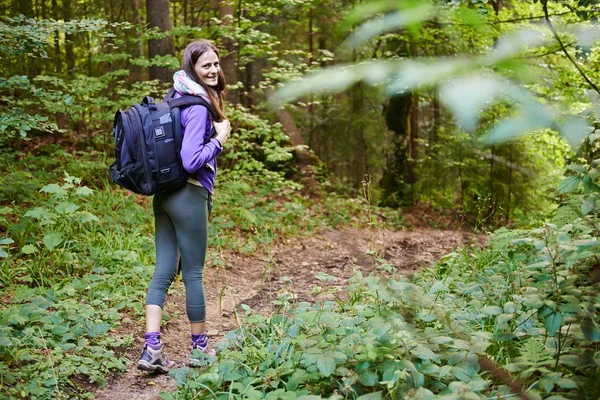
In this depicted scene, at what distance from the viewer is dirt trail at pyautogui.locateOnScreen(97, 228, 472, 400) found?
3.56 metres

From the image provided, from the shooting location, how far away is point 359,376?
8.30 ft

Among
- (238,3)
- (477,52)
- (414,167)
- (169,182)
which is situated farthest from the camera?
(414,167)

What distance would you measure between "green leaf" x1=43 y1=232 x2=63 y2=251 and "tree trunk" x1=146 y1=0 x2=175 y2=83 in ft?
14.7

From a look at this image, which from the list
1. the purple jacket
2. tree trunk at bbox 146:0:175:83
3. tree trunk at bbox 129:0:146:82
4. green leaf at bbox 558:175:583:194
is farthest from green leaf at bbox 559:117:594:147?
tree trunk at bbox 129:0:146:82

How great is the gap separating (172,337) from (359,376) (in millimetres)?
2288

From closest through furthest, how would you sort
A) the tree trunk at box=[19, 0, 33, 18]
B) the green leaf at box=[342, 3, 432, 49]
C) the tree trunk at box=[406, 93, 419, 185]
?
the green leaf at box=[342, 3, 432, 49] < the tree trunk at box=[19, 0, 33, 18] < the tree trunk at box=[406, 93, 419, 185]

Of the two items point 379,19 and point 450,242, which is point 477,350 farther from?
point 450,242

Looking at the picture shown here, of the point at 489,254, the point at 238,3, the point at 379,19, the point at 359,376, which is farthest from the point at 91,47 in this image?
the point at 379,19

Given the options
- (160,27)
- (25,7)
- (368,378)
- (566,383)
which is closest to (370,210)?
(368,378)

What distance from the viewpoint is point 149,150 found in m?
3.32

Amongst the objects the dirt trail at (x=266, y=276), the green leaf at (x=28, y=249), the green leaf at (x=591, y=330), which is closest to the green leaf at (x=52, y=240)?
the green leaf at (x=28, y=249)

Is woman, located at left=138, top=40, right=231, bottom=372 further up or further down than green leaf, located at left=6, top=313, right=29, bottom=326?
further up

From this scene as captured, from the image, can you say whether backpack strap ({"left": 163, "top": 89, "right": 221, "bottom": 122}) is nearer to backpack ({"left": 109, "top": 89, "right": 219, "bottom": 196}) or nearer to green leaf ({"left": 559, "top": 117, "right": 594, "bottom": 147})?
backpack ({"left": 109, "top": 89, "right": 219, "bottom": 196})

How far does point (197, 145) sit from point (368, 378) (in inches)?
69.3
